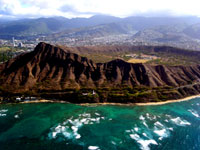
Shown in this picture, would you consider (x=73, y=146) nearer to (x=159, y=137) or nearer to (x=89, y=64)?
(x=159, y=137)

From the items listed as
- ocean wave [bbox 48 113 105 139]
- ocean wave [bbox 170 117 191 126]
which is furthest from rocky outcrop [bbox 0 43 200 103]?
ocean wave [bbox 48 113 105 139]

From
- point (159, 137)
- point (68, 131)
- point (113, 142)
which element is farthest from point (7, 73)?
point (159, 137)

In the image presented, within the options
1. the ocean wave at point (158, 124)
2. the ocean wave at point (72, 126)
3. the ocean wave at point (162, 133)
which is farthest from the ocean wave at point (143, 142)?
the ocean wave at point (72, 126)

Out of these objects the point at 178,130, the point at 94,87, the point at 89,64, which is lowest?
the point at 178,130

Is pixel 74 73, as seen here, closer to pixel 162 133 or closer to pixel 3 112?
pixel 3 112

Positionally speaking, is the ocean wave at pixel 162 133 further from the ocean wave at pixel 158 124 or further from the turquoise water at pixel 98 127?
the ocean wave at pixel 158 124

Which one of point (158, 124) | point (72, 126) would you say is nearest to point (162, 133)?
point (158, 124)

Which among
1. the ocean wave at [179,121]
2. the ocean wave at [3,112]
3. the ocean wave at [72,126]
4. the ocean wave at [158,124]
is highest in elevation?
the ocean wave at [3,112]

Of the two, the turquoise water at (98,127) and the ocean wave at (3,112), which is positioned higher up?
the ocean wave at (3,112)
